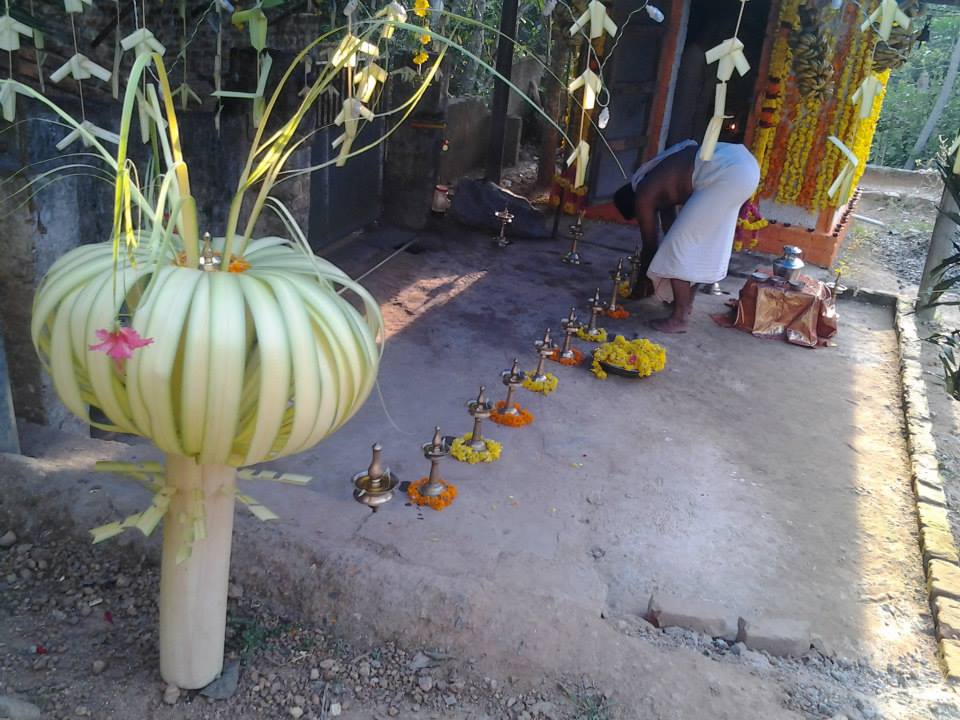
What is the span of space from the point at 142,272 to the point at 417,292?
17.2 ft

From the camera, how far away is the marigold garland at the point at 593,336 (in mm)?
6289

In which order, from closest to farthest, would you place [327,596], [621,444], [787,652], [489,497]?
[327,596]
[787,652]
[489,497]
[621,444]

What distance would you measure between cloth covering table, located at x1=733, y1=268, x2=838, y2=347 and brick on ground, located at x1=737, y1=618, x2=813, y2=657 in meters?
3.84

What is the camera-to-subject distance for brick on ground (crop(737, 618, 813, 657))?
324cm

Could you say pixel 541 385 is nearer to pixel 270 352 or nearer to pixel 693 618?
pixel 693 618

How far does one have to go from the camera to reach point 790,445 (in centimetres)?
511

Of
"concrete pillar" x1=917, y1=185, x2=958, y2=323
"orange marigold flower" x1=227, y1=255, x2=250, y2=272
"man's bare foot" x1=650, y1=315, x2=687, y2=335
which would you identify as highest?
"orange marigold flower" x1=227, y1=255, x2=250, y2=272

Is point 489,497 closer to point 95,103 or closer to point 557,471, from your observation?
point 557,471

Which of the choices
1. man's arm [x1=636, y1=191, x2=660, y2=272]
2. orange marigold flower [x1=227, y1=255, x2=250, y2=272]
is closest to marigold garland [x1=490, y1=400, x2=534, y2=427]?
man's arm [x1=636, y1=191, x2=660, y2=272]

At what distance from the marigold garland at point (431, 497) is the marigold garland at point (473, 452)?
373 millimetres

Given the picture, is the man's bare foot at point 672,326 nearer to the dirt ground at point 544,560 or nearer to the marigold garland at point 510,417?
the dirt ground at point 544,560

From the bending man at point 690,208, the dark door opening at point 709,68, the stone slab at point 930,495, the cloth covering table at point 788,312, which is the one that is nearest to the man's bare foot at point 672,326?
the bending man at point 690,208

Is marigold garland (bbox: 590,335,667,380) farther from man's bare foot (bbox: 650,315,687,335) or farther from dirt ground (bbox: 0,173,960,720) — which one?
man's bare foot (bbox: 650,315,687,335)

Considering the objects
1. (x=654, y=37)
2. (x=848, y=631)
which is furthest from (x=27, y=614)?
(x=654, y=37)
